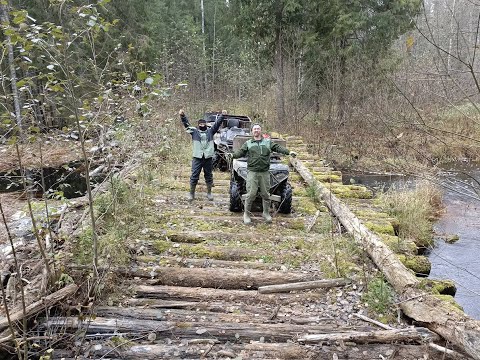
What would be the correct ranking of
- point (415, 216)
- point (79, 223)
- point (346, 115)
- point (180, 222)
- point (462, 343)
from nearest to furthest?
point (462, 343) < point (79, 223) < point (180, 222) < point (415, 216) < point (346, 115)

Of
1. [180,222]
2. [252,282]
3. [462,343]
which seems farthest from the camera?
[180,222]

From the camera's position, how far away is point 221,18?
19.2m

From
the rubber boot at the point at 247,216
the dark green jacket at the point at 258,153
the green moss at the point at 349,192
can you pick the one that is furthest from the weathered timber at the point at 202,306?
the green moss at the point at 349,192

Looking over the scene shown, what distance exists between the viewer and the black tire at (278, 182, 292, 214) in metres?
8.00

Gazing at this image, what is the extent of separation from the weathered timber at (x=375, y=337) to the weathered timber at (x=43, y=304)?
2.54 metres

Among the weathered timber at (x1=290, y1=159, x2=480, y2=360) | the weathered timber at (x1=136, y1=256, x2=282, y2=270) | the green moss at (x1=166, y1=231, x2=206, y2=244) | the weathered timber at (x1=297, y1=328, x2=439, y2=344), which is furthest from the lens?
the green moss at (x1=166, y1=231, x2=206, y2=244)

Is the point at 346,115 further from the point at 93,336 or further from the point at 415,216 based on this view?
the point at 93,336

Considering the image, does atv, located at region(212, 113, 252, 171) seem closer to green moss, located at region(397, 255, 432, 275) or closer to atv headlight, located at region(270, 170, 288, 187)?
atv headlight, located at region(270, 170, 288, 187)

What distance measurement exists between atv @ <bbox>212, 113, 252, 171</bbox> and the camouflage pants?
3603mm

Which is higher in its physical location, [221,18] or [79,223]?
[221,18]

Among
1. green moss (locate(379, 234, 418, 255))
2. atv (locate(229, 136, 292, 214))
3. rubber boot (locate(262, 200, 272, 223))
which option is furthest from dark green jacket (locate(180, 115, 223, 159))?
green moss (locate(379, 234, 418, 255))

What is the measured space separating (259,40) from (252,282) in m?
15.2

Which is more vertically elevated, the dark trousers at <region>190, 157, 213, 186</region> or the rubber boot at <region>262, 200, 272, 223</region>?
the dark trousers at <region>190, 157, 213, 186</region>

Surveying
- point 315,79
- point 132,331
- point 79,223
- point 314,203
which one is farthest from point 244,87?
point 132,331
